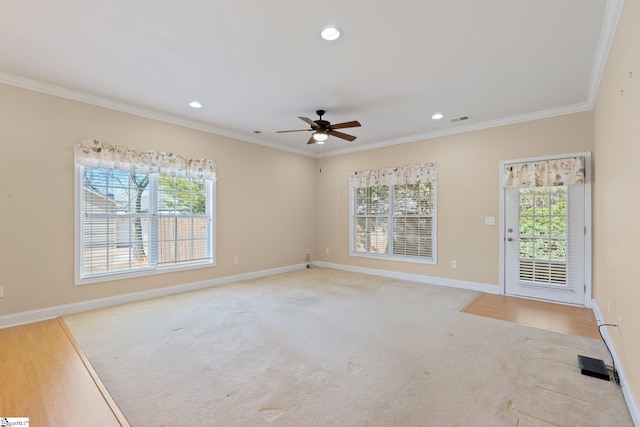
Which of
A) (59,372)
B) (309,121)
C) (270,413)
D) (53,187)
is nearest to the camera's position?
(270,413)

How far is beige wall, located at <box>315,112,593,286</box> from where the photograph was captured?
13.9 feet

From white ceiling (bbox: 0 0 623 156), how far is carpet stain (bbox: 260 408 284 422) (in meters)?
2.84

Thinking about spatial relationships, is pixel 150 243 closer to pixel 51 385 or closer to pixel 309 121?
pixel 51 385

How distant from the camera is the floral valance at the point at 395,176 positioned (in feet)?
17.9

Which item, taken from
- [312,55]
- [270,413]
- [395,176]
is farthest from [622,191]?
[395,176]

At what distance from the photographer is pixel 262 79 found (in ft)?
11.0

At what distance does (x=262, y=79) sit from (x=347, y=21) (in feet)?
4.33

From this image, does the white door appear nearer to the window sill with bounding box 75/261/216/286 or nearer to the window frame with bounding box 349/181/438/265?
the window frame with bounding box 349/181/438/265

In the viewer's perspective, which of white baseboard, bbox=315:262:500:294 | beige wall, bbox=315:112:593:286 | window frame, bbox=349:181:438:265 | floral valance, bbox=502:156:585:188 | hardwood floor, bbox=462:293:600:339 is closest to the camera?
hardwood floor, bbox=462:293:600:339

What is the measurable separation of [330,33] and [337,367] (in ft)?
9.23

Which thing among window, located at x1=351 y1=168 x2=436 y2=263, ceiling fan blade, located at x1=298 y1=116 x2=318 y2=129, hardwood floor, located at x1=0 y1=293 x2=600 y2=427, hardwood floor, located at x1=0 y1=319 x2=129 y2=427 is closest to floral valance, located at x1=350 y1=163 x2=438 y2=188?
window, located at x1=351 y1=168 x2=436 y2=263

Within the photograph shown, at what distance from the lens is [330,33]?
2.50 m

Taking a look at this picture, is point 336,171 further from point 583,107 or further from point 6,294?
point 6,294

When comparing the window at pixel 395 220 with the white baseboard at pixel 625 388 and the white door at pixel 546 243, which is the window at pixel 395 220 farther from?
the white baseboard at pixel 625 388
